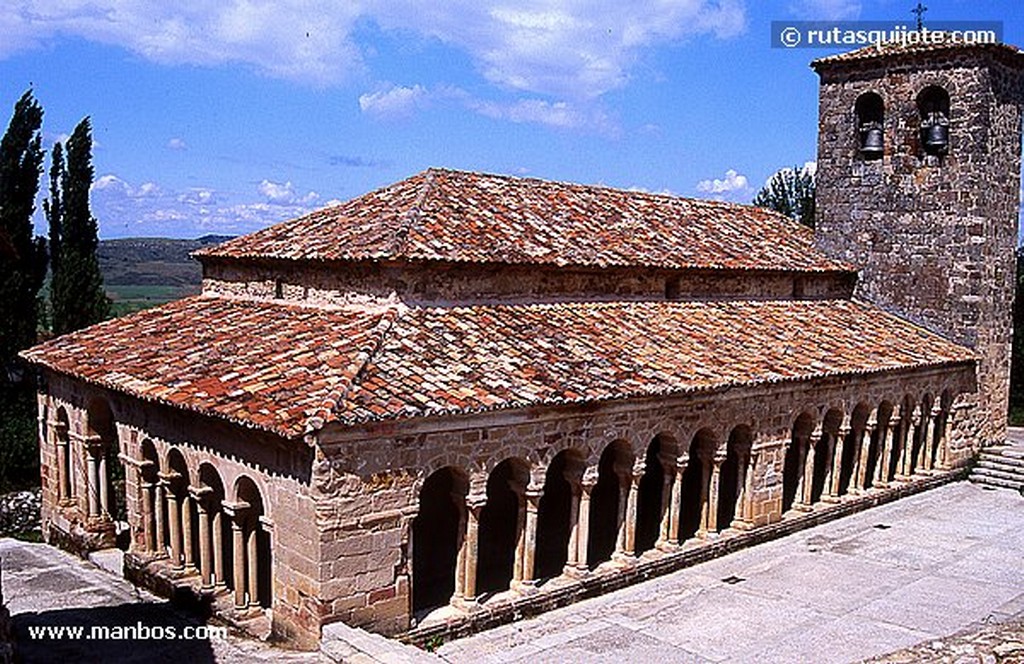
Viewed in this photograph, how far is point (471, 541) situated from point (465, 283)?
388 centimetres

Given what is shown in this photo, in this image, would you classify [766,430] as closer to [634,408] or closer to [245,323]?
[634,408]

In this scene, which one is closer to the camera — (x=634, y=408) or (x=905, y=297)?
(x=634, y=408)

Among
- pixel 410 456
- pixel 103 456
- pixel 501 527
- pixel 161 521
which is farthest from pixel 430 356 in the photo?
pixel 103 456

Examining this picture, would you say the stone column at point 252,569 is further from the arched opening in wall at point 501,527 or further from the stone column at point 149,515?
the arched opening in wall at point 501,527

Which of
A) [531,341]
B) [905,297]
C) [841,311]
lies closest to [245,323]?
[531,341]

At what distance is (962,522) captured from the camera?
56.0 feet

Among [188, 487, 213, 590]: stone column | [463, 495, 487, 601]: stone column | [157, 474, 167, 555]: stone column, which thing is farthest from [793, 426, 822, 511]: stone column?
[157, 474, 167, 555]: stone column

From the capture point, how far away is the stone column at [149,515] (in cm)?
1351

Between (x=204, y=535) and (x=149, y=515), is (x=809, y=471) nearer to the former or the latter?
(x=204, y=535)

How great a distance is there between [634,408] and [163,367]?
20.8ft

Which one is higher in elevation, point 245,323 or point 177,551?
point 245,323

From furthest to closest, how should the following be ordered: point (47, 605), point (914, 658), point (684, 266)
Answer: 1. point (684, 266)
2. point (47, 605)
3. point (914, 658)

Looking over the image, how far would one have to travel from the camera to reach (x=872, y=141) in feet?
68.2

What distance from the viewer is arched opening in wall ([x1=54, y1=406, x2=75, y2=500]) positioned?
615 inches
